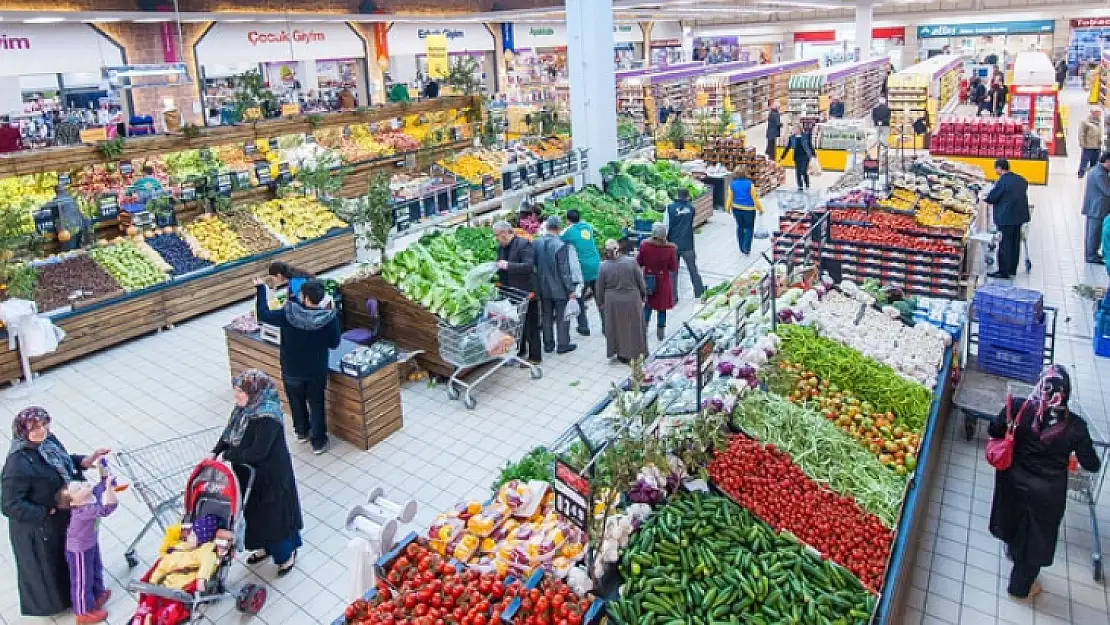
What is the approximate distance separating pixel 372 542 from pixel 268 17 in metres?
17.4

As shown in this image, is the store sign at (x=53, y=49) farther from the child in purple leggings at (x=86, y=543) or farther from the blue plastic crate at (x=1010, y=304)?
the blue plastic crate at (x=1010, y=304)

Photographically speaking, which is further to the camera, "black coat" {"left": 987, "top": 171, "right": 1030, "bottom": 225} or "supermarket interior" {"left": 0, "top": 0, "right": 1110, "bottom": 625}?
"black coat" {"left": 987, "top": 171, "right": 1030, "bottom": 225}

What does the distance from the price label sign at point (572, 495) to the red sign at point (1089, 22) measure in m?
40.8

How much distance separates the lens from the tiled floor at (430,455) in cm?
472

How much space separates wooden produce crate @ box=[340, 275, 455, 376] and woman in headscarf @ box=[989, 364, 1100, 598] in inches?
184

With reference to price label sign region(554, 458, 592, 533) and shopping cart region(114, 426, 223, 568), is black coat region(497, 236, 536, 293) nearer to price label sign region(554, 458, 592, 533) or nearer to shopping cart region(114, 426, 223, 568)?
shopping cart region(114, 426, 223, 568)

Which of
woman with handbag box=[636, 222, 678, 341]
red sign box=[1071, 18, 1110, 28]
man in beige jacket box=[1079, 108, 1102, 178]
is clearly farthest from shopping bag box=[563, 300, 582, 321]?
red sign box=[1071, 18, 1110, 28]

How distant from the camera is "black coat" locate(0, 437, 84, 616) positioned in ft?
13.9

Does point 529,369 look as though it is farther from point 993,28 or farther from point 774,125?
point 993,28

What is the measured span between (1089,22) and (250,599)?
139ft

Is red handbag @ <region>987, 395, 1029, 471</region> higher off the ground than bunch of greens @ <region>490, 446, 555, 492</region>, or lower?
higher

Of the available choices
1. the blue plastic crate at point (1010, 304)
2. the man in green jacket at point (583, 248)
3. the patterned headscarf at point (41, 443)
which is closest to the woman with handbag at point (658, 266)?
the man in green jacket at point (583, 248)

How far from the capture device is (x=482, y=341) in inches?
282

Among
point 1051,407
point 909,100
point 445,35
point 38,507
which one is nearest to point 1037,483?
point 1051,407
